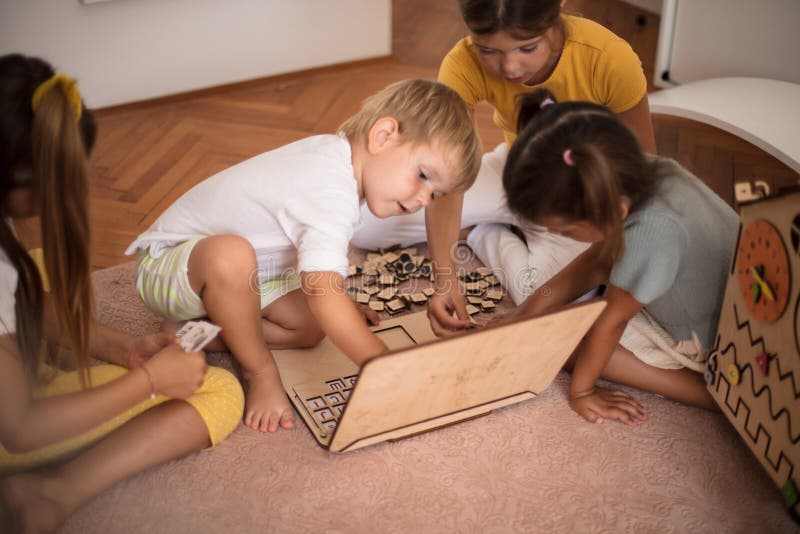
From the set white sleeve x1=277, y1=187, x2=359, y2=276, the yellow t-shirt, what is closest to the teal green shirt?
the yellow t-shirt

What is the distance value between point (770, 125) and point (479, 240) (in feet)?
2.28

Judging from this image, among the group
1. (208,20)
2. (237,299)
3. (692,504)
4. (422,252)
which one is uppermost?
(208,20)

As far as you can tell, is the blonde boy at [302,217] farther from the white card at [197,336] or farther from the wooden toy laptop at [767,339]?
the wooden toy laptop at [767,339]

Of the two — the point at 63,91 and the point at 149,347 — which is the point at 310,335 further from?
the point at 63,91

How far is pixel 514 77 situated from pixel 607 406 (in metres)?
0.57

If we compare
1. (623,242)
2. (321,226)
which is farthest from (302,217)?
(623,242)

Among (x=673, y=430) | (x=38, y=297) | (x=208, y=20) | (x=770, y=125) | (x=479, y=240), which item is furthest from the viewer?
(x=208, y=20)

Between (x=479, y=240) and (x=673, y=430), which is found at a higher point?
(x=479, y=240)

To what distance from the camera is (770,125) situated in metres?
1.66

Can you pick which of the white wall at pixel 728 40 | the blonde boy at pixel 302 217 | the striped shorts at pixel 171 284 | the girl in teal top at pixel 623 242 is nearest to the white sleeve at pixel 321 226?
the blonde boy at pixel 302 217

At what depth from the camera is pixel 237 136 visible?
1998 mm

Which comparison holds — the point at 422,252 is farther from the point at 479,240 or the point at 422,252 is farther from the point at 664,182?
the point at 664,182

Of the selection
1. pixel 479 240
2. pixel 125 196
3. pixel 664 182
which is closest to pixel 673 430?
pixel 664 182

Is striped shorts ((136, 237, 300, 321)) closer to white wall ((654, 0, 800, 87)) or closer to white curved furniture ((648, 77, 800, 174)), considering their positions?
white curved furniture ((648, 77, 800, 174))
